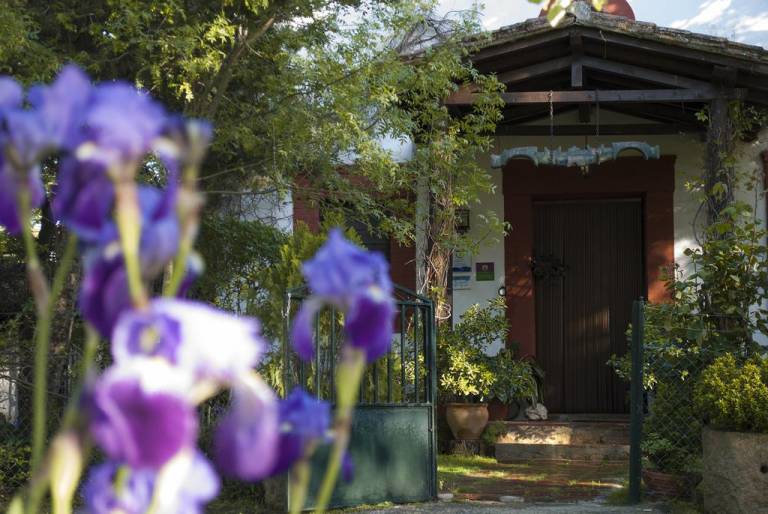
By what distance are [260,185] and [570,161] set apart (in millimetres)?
2727

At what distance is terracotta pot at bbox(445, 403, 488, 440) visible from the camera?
934 centimetres

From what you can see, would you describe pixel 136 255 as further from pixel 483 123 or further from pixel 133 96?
pixel 483 123

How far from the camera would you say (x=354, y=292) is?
83cm

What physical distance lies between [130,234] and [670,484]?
249 inches

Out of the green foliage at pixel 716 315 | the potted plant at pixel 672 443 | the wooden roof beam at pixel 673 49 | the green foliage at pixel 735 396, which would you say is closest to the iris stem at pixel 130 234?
the green foliage at pixel 735 396

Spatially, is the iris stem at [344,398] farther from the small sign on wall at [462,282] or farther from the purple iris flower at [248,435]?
the small sign on wall at [462,282]

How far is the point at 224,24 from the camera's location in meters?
6.66

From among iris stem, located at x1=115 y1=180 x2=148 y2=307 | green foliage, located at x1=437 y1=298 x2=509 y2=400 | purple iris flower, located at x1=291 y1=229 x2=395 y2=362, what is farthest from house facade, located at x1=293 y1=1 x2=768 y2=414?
iris stem, located at x1=115 y1=180 x2=148 y2=307

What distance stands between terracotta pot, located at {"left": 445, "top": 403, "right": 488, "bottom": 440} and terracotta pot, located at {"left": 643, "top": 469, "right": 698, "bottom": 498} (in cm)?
284

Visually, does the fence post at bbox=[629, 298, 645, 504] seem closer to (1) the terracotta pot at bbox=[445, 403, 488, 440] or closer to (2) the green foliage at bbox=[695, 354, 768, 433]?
(2) the green foliage at bbox=[695, 354, 768, 433]

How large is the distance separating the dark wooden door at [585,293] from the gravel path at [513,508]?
162 inches

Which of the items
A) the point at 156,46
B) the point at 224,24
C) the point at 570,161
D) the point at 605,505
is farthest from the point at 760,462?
the point at 156,46

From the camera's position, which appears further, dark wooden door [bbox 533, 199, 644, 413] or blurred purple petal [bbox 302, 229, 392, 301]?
dark wooden door [bbox 533, 199, 644, 413]

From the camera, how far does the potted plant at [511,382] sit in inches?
376
